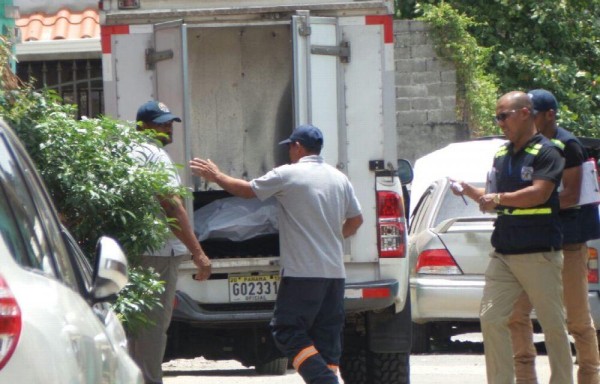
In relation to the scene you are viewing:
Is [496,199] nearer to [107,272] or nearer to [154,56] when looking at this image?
[154,56]

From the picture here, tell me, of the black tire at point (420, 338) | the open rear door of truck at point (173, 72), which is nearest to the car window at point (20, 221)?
the open rear door of truck at point (173, 72)

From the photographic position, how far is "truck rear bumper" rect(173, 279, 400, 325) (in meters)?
8.24

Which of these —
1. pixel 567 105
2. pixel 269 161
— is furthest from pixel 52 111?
pixel 567 105

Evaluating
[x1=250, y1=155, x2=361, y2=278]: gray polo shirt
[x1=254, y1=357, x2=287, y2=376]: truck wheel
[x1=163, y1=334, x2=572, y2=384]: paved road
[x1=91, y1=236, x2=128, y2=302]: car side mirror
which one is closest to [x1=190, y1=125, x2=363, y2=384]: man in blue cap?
[x1=250, y1=155, x2=361, y2=278]: gray polo shirt

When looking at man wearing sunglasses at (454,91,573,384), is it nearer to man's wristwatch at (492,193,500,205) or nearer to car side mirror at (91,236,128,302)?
man's wristwatch at (492,193,500,205)

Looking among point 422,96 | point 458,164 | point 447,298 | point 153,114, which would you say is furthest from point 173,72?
point 422,96

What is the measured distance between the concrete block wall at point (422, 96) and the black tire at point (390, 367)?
24.0ft

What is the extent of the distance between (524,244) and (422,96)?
865 centimetres

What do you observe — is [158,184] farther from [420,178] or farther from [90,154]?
[420,178]

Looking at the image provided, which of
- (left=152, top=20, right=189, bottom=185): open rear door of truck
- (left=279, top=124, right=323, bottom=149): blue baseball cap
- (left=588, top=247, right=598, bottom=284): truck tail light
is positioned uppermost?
(left=152, top=20, right=189, bottom=185): open rear door of truck

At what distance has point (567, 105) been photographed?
1731cm

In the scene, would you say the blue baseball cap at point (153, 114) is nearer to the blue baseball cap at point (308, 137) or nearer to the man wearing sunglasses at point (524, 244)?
the blue baseball cap at point (308, 137)

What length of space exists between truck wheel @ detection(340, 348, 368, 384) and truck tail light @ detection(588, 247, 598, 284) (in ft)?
8.11

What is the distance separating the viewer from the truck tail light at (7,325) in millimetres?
2988
